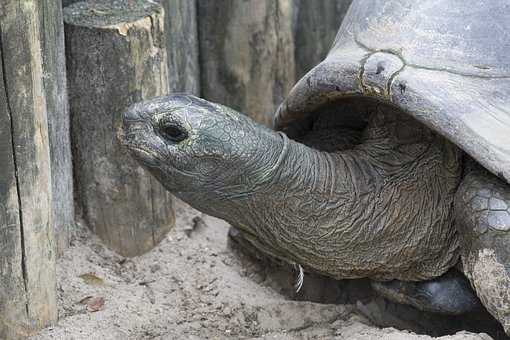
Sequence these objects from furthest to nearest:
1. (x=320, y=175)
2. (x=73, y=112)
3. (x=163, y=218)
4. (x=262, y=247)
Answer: (x=163, y=218)
(x=73, y=112)
(x=262, y=247)
(x=320, y=175)

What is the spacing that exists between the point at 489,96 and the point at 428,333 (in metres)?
1.13

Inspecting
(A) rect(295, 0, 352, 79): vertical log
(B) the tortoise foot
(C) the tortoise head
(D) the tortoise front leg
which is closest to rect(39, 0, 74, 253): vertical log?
(C) the tortoise head

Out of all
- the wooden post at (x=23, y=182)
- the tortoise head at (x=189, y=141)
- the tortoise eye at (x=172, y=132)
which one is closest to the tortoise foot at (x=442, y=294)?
the tortoise head at (x=189, y=141)

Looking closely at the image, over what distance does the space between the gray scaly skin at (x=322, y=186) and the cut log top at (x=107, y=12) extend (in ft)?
3.04

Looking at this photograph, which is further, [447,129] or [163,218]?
[163,218]

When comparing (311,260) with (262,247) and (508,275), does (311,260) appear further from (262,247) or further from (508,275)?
(508,275)

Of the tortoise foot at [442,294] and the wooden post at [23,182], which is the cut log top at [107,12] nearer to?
the wooden post at [23,182]

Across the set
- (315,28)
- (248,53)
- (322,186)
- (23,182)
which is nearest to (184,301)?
(322,186)

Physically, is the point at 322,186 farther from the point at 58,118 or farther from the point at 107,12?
the point at 107,12

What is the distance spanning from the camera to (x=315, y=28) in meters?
5.41

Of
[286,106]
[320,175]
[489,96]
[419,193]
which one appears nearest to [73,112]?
[286,106]

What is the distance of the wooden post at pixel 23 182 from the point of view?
307 centimetres

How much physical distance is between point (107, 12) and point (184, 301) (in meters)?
1.32

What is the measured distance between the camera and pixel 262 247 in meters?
3.70
